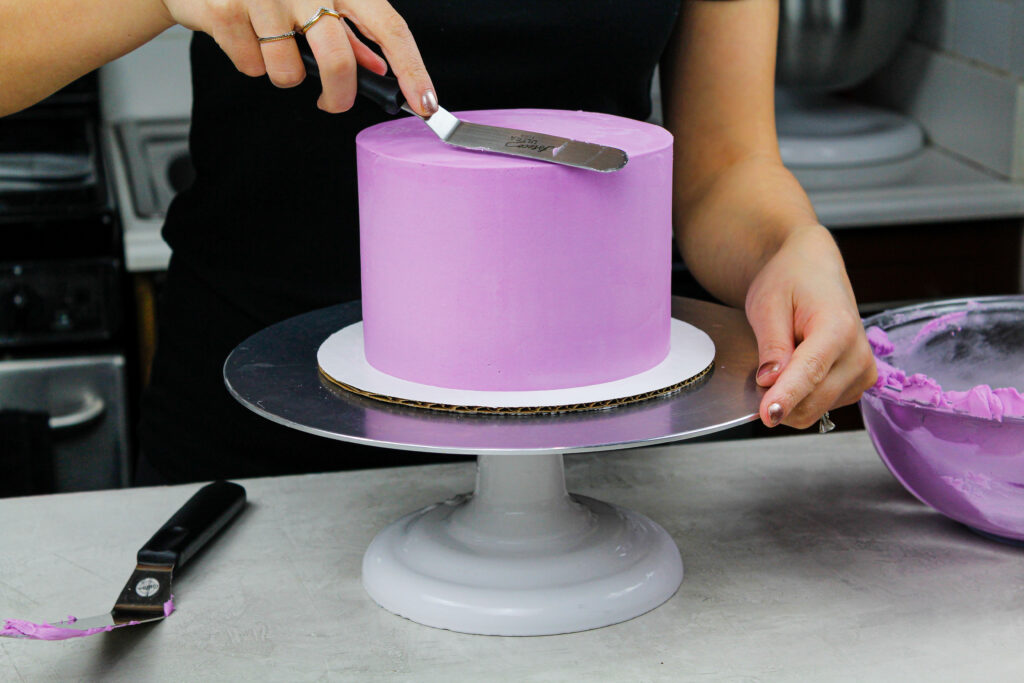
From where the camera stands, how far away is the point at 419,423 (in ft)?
2.36

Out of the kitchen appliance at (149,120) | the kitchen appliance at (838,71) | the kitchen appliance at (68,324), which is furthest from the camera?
the kitchen appliance at (838,71)

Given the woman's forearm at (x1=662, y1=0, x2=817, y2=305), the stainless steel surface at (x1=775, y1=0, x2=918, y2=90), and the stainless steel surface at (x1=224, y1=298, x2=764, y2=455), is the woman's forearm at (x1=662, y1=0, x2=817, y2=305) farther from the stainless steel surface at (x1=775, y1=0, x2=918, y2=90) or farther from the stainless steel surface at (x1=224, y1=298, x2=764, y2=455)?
the stainless steel surface at (x1=775, y1=0, x2=918, y2=90)

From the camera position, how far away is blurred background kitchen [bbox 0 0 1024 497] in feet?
5.41

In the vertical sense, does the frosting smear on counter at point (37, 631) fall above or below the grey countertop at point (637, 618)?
above

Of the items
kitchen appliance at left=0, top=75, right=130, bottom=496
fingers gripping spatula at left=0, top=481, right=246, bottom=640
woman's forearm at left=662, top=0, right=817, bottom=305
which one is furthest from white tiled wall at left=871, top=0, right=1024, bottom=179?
fingers gripping spatula at left=0, top=481, right=246, bottom=640

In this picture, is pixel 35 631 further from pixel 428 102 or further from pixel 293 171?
pixel 293 171

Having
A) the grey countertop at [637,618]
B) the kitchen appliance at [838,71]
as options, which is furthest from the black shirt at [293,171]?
the kitchen appliance at [838,71]

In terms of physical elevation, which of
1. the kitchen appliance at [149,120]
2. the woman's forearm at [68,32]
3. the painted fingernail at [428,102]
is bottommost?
the kitchen appliance at [149,120]

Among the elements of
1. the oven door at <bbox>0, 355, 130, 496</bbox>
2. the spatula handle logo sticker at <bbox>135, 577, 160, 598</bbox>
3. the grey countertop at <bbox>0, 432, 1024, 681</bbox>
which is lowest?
the oven door at <bbox>0, 355, 130, 496</bbox>

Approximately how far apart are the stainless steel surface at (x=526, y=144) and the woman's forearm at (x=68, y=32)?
19 cm

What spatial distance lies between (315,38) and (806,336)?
1.17 ft

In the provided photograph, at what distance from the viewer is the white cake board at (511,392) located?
747 mm

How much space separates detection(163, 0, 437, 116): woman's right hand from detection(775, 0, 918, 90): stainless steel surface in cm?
136

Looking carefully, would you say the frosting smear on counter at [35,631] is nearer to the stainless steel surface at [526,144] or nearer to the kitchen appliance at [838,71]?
the stainless steel surface at [526,144]
